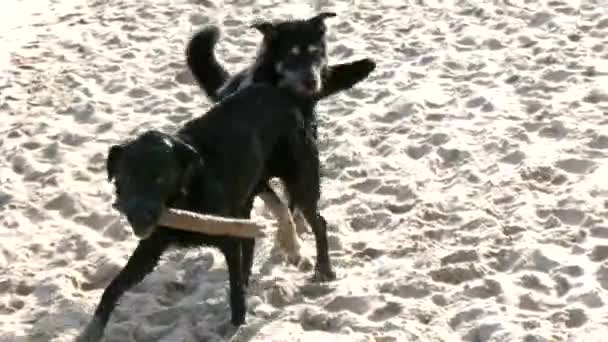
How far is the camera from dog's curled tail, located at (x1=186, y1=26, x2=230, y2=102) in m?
6.00

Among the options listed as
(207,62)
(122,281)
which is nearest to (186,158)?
(122,281)

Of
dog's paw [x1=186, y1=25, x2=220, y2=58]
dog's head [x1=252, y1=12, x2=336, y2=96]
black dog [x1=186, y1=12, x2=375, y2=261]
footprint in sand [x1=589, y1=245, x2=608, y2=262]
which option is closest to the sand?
footprint in sand [x1=589, y1=245, x2=608, y2=262]

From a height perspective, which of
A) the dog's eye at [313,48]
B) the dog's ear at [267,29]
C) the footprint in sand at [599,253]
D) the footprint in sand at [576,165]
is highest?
the dog's ear at [267,29]

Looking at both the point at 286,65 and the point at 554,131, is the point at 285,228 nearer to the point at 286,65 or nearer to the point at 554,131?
the point at 286,65

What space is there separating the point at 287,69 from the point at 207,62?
71 centimetres

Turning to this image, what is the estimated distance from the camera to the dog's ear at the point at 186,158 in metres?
4.35

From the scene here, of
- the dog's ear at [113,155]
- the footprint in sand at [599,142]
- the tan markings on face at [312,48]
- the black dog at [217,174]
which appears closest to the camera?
the black dog at [217,174]

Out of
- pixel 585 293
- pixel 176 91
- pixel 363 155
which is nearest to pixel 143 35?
pixel 176 91

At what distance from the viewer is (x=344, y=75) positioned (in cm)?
575

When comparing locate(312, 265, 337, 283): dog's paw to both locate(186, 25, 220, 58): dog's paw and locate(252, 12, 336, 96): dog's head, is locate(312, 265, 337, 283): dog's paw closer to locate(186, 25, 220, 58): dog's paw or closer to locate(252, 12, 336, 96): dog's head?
locate(252, 12, 336, 96): dog's head

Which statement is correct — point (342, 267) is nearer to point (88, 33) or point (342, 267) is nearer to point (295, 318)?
point (295, 318)

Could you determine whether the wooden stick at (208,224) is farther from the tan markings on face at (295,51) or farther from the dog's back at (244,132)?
the tan markings on face at (295,51)

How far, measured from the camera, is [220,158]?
15.4 feet

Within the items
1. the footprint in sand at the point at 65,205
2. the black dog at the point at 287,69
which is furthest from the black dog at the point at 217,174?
the footprint in sand at the point at 65,205
